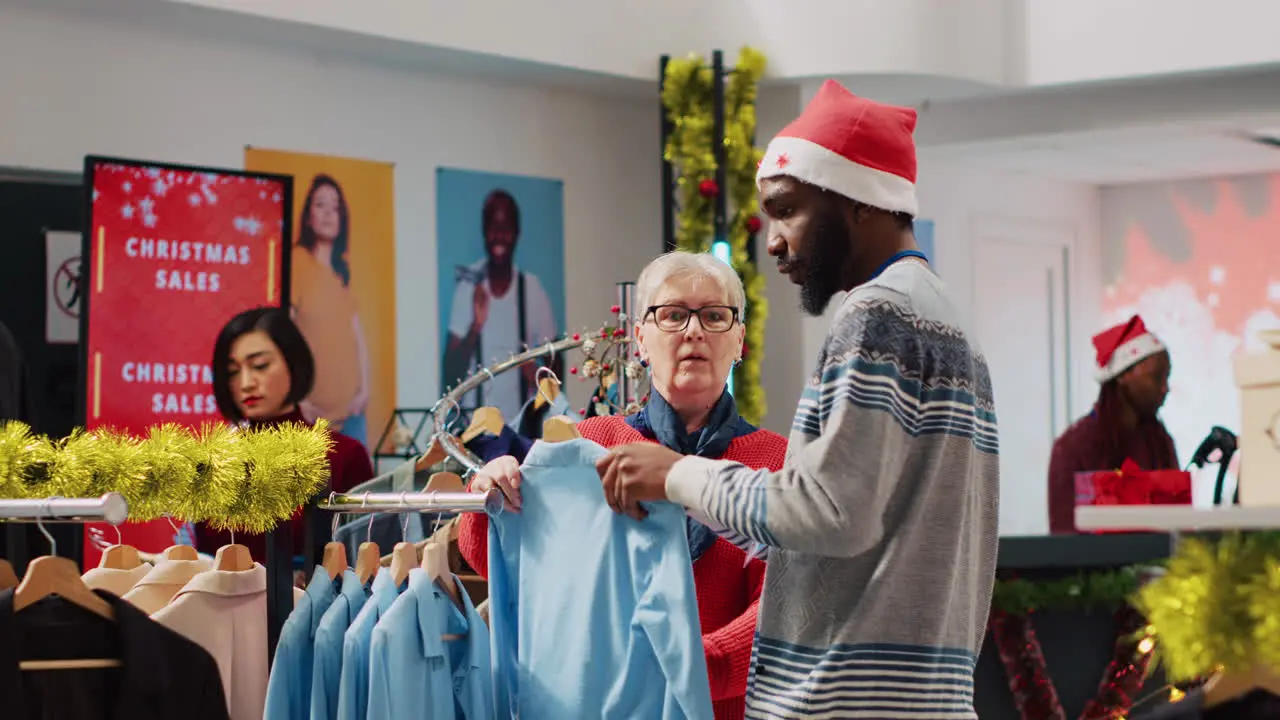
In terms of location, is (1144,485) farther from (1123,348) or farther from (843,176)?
(843,176)

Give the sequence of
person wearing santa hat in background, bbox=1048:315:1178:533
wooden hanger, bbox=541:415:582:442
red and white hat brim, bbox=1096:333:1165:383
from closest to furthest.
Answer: wooden hanger, bbox=541:415:582:442 < person wearing santa hat in background, bbox=1048:315:1178:533 < red and white hat brim, bbox=1096:333:1165:383

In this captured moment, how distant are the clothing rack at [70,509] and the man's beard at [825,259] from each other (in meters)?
0.97

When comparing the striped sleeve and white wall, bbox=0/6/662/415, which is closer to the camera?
the striped sleeve

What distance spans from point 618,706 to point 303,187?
190 inches

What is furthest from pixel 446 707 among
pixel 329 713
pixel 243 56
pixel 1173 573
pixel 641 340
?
pixel 243 56

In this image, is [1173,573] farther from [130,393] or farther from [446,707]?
[130,393]

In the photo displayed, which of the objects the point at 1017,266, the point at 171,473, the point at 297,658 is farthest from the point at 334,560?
the point at 1017,266

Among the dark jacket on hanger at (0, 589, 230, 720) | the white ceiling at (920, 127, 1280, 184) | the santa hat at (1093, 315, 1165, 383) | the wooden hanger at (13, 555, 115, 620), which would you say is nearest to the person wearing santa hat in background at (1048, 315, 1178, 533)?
the santa hat at (1093, 315, 1165, 383)

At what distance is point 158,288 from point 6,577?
308 cm

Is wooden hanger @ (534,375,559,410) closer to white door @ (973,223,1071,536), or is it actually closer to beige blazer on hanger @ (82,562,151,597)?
beige blazer on hanger @ (82,562,151,597)

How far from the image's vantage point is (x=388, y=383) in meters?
7.18

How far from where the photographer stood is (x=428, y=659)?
8.31 ft

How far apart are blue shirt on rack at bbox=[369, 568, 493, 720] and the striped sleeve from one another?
2.01ft

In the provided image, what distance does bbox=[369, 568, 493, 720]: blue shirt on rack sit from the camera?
247 cm
